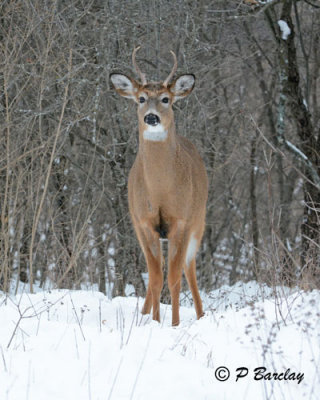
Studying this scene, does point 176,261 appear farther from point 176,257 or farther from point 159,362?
point 159,362

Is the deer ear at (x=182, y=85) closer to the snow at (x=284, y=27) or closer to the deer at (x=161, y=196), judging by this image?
the deer at (x=161, y=196)

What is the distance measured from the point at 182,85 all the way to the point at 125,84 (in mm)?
573

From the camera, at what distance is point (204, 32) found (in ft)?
43.4

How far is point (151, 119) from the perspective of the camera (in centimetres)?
711

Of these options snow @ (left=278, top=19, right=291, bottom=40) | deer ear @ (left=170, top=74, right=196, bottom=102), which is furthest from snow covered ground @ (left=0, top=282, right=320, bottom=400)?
snow @ (left=278, top=19, right=291, bottom=40)

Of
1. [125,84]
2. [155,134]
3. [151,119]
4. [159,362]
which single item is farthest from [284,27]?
[159,362]

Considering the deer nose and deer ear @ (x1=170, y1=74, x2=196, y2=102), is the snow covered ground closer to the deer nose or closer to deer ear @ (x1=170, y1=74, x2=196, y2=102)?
the deer nose

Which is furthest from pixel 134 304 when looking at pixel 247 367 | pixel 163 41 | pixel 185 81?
pixel 163 41

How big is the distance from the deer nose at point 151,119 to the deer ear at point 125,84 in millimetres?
650

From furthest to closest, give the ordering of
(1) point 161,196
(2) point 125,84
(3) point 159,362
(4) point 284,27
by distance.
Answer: (4) point 284,27 < (2) point 125,84 < (1) point 161,196 < (3) point 159,362

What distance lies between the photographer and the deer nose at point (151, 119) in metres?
7.11

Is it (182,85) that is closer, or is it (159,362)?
(159,362)

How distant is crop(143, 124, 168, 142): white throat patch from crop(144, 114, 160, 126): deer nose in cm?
9

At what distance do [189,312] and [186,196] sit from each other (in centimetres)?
144
